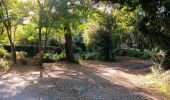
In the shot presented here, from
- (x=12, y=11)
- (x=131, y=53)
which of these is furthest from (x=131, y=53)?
(x=12, y=11)

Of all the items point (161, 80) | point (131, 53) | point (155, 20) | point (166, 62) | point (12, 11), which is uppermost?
point (12, 11)

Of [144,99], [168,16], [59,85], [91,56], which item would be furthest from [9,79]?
[91,56]

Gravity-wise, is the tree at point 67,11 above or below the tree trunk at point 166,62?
above

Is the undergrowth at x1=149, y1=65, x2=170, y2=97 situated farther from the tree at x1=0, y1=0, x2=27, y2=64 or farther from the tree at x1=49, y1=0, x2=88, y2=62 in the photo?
the tree at x1=0, y1=0, x2=27, y2=64

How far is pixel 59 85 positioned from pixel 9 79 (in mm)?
3575

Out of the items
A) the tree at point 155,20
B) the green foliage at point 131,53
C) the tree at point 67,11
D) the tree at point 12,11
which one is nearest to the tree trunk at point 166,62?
the tree at point 155,20

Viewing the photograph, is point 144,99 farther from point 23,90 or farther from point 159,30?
point 23,90

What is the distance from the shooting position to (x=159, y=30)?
1501 centimetres

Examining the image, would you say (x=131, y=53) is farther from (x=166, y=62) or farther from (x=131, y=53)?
(x=166, y=62)

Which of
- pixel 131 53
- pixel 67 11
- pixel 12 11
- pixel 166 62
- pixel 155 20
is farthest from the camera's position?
pixel 131 53

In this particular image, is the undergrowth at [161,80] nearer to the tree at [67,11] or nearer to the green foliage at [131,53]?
the tree at [67,11]

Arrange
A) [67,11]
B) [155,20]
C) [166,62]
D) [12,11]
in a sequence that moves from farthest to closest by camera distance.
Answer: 1. [12,11]
2. [67,11]
3. [166,62]
4. [155,20]

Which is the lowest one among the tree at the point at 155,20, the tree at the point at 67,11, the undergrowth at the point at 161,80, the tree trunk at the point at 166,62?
the undergrowth at the point at 161,80

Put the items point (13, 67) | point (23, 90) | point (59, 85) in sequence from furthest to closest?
point (13, 67) → point (59, 85) → point (23, 90)
